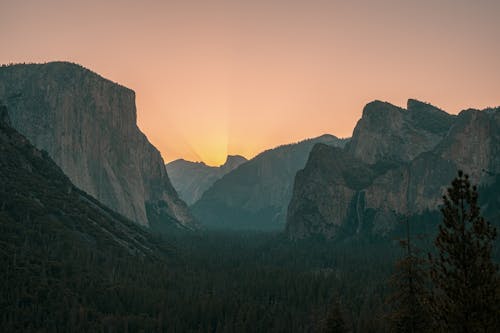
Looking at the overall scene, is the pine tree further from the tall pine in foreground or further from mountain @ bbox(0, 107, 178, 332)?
mountain @ bbox(0, 107, 178, 332)

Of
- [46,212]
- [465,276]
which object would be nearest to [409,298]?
[465,276]

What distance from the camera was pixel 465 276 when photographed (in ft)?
98.9

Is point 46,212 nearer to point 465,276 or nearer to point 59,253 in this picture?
point 59,253

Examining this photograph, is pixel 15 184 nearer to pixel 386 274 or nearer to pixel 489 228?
pixel 386 274

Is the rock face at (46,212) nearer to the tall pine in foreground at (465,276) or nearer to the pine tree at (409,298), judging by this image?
the pine tree at (409,298)

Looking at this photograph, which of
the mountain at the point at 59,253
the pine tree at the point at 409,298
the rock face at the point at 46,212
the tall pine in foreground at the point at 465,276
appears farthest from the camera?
the rock face at the point at 46,212

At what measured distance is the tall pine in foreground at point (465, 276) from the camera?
2931 centimetres

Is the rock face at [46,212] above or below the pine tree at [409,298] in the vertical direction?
above

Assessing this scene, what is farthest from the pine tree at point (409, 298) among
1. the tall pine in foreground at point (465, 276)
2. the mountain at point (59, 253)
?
the mountain at point (59, 253)

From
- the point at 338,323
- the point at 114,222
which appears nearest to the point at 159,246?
the point at 114,222

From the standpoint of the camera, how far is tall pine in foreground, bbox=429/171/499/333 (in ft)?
96.2

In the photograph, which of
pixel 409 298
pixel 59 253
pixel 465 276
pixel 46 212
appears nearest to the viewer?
pixel 465 276

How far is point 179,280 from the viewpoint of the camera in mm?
135875

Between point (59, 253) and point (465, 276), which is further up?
point (465, 276)
